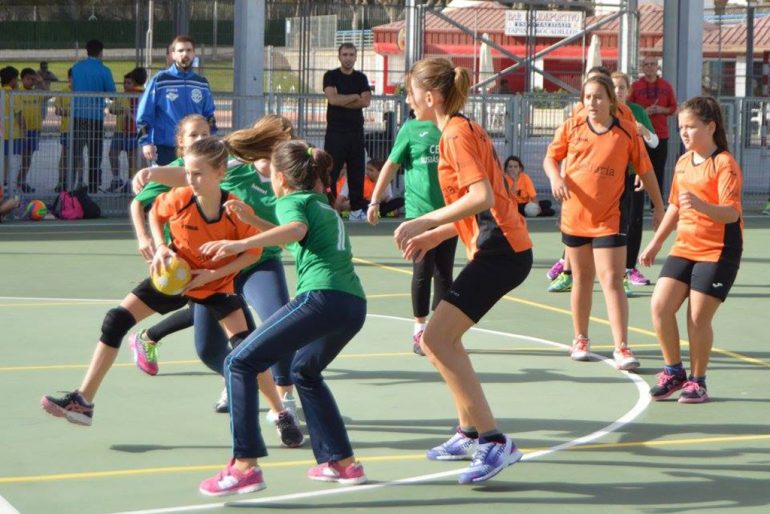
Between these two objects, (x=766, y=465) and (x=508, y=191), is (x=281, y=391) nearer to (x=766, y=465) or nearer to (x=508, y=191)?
(x=508, y=191)

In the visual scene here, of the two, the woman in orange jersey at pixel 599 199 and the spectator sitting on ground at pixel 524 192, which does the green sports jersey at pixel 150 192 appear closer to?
the woman in orange jersey at pixel 599 199

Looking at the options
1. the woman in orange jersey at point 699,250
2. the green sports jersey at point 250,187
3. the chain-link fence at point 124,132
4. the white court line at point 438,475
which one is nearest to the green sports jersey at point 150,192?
the green sports jersey at point 250,187

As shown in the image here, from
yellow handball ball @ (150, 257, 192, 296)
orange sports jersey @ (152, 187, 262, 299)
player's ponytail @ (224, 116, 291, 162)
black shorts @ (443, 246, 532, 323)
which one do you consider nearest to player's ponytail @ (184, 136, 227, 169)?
orange sports jersey @ (152, 187, 262, 299)

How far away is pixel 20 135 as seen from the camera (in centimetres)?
1778

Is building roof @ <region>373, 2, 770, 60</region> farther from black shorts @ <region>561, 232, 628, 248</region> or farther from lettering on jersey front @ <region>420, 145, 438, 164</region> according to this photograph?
black shorts @ <region>561, 232, 628, 248</region>

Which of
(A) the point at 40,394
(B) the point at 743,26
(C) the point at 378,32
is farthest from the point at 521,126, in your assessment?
(B) the point at 743,26

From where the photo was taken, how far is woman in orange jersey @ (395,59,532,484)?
6270 mm

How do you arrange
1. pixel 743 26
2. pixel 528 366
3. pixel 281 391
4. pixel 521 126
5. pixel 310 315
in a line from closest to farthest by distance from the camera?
pixel 310 315, pixel 281 391, pixel 528 366, pixel 521 126, pixel 743 26

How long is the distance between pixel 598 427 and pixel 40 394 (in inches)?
121

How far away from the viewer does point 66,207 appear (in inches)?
697

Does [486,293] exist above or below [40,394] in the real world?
above

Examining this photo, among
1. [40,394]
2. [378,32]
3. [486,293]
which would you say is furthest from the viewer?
[378,32]

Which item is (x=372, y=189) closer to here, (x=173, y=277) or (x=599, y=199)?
(x=599, y=199)

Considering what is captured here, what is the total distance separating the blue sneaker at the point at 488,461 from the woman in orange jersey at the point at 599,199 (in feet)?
9.43
